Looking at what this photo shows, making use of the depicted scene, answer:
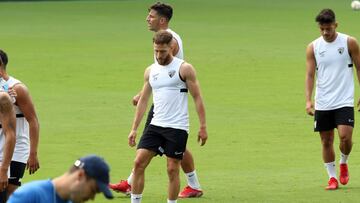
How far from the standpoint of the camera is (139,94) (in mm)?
15344

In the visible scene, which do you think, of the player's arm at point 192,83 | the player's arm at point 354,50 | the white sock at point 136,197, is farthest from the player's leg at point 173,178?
the player's arm at point 354,50

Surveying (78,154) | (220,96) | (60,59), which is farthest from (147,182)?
(60,59)

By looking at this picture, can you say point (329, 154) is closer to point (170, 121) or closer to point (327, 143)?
point (327, 143)

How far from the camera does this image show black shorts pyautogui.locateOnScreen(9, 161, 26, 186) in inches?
507

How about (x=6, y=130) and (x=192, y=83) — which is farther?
(x=192, y=83)

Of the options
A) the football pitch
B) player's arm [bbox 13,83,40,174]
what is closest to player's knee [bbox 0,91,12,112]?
player's arm [bbox 13,83,40,174]

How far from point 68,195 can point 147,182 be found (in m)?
8.77

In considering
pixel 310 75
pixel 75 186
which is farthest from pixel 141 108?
pixel 75 186

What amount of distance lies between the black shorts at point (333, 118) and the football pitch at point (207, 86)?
883 mm

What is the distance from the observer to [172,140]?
14.3 metres

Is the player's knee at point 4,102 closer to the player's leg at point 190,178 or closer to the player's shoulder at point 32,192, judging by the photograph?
the player's shoulder at point 32,192

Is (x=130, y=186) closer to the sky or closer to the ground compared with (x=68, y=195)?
closer to the ground

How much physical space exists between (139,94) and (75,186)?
727cm

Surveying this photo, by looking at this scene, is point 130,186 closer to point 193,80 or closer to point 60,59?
point 193,80
